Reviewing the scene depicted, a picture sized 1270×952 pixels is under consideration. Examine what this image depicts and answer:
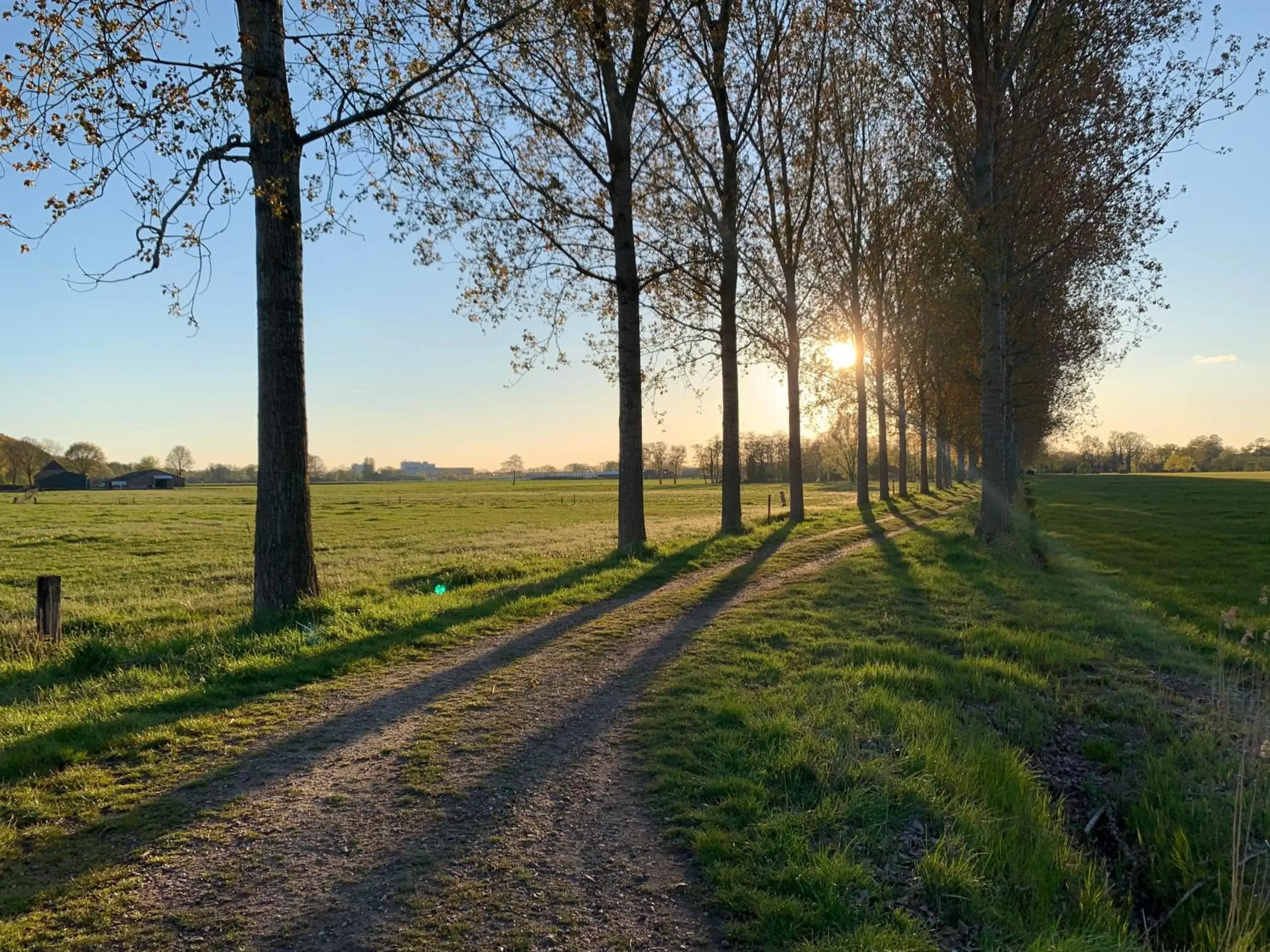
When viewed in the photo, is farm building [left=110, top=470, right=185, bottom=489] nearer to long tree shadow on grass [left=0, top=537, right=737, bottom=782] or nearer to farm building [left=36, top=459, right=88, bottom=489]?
farm building [left=36, top=459, right=88, bottom=489]

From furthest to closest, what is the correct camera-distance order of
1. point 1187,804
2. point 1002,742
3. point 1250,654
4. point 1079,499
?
1. point 1079,499
2. point 1250,654
3. point 1002,742
4. point 1187,804

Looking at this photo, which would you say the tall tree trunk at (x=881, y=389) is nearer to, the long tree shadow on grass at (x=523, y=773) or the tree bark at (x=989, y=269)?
the tree bark at (x=989, y=269)

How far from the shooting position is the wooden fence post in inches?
337

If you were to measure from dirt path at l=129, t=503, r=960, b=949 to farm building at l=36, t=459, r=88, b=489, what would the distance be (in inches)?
5136

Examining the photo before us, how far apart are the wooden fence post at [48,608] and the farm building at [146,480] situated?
138 m

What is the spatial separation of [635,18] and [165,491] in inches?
4562

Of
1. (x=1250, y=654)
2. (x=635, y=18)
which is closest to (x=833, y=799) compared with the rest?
(x=1250, y=654)

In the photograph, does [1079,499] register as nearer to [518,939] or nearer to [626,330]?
[626,330]

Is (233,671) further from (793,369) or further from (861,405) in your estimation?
(861,405)

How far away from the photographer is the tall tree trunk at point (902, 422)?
116ft

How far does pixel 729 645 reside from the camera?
A: 7922 millimetres

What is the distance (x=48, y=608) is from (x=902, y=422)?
38.2 metres

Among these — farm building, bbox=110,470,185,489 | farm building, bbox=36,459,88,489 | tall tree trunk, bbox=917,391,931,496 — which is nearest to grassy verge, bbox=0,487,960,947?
tall tree trunk, bbox=917,391,931,496

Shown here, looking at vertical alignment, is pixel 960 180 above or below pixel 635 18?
below
